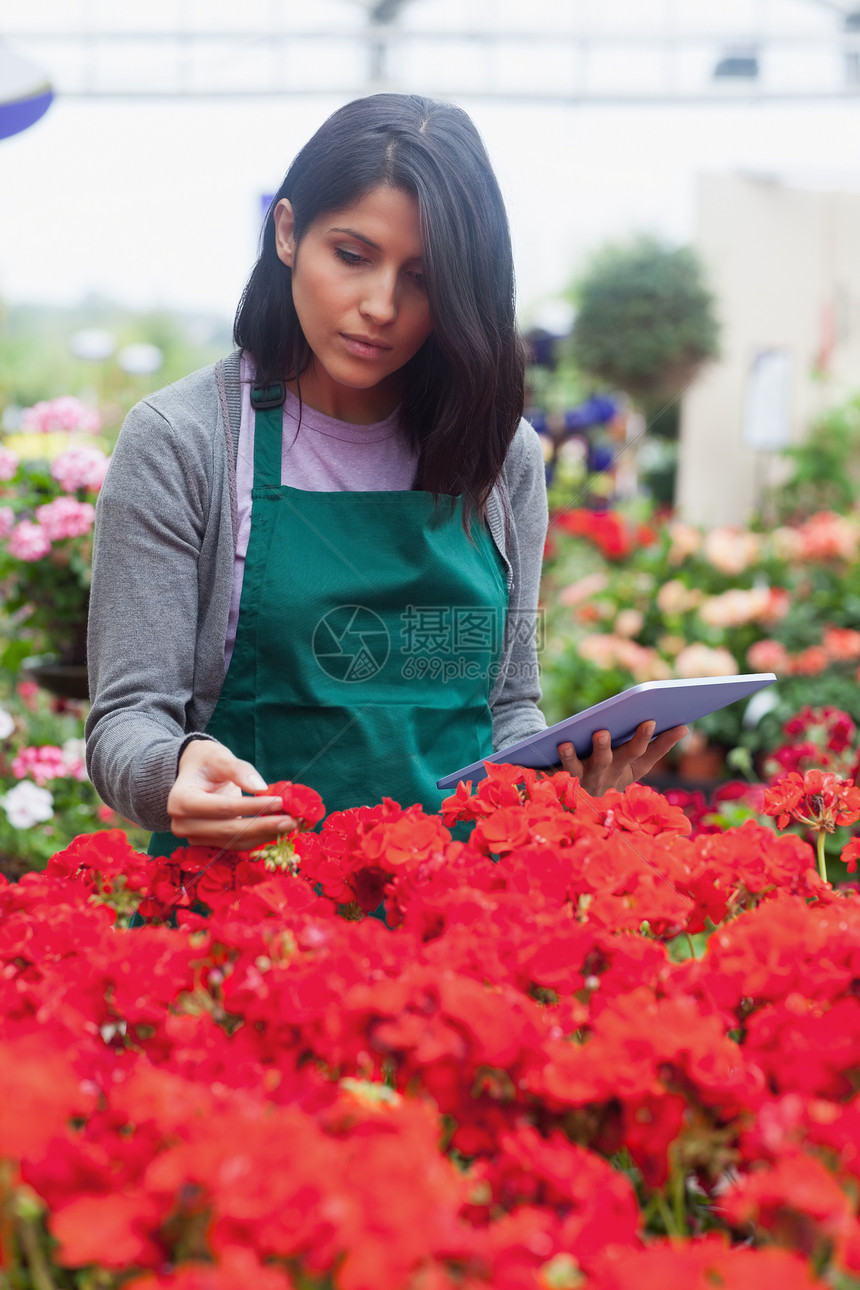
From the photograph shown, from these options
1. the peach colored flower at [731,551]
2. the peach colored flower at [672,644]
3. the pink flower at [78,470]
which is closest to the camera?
the pink flower at [78,470]

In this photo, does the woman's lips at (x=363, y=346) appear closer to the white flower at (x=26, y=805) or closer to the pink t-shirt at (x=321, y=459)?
the pink t-shirt at (x=321, y=459)

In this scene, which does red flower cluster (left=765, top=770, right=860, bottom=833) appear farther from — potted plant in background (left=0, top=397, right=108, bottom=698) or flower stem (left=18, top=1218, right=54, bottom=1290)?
potted plant in background (left=0, top=397, right=108, bottom=698)

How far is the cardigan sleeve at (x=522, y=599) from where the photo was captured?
4.13 feet

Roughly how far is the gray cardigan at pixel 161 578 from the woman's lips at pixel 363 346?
134 millimetres

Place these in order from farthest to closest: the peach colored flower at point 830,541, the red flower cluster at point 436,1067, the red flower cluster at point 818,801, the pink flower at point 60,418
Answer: the peach colored flower at point 830,541
the pink flower at point 60,418
the red flower cluster at point 818,801
the red flower cluster at point 436,1067

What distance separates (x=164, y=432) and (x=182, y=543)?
0.10 meters

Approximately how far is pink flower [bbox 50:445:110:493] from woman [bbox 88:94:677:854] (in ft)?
3.70

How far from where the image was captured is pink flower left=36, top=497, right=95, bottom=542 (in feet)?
6.91

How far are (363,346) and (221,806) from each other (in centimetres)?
47

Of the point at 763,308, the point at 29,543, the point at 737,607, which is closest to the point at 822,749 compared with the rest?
the point at 29,543

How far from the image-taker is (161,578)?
3.31 feet

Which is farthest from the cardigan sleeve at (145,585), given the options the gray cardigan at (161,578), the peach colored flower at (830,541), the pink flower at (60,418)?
the peach colored flower at (830,541)

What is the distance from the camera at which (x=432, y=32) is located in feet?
22.7

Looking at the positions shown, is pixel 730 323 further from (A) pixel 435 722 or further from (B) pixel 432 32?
(A) pixel 435 722
